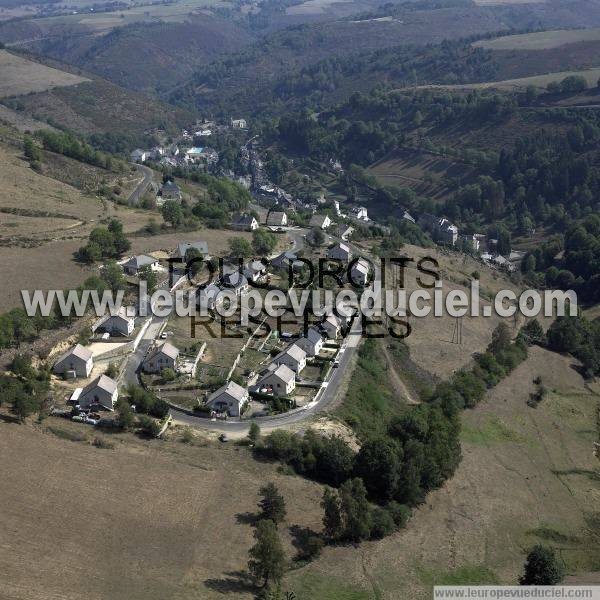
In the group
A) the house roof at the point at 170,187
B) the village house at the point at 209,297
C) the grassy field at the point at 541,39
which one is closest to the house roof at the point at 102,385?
the village house at the point at 209,297

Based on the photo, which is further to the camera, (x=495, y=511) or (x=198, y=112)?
(x=198, y=112)

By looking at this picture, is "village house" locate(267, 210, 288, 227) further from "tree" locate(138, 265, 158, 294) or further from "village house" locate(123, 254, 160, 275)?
"tree" locate(138, 265, 158, 294)

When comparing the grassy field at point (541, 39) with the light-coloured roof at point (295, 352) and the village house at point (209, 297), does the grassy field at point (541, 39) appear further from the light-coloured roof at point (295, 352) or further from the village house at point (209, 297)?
the light-coloured roof at point (295, 352)

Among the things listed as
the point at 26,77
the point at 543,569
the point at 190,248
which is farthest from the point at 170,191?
the point at 26,77

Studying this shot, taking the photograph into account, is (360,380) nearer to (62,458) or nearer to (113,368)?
(113,368)

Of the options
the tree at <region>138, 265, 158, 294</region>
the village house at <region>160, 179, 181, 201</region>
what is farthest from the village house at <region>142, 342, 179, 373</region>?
the village house at <region>160, 179, 181, 201</region>

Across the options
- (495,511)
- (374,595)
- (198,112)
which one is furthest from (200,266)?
(198,112)
